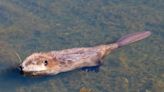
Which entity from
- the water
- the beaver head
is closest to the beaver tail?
the water

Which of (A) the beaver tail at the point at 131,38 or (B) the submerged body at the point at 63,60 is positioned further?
(A) the beaver tail at the point at 131,38

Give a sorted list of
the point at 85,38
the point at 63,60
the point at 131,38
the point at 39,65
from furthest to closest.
A: the point at 85,38 → the point at 131,38 → the point at 63,60 → the point at 39,65

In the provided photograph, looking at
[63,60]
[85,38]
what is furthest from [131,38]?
[63,60]

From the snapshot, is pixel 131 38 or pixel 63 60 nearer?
pixel 63 60

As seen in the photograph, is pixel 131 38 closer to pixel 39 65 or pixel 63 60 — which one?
pixel 63 60

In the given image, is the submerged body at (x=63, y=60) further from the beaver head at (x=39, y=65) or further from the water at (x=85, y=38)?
the water at (x=85, y=38)

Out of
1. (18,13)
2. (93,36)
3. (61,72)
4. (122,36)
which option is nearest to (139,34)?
(122,36)

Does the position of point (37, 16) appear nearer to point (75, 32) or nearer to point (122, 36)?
point (75, 32)

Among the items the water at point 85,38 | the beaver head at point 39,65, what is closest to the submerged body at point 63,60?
the beaver head at point 39,65
